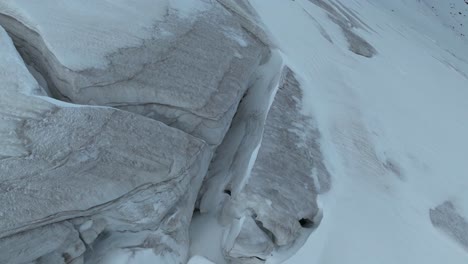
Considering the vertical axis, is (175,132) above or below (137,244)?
above

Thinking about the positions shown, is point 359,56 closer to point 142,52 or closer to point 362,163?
point 362,163

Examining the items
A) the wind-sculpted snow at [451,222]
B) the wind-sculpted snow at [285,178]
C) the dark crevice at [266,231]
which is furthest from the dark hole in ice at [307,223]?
the wind-sculpted snow at [451,222]

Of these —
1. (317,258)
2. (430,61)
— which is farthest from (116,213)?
(430,61)

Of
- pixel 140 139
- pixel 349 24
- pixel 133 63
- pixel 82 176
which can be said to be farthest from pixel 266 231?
pixel 349 24

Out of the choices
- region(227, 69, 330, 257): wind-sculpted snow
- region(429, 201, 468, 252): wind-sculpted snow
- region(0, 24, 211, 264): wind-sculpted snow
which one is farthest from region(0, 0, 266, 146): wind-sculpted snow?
region(429, 201, 468, 252): wind-sculpted snow

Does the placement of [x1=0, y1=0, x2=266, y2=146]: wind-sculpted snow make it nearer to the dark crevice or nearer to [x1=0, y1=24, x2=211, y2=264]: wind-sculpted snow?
[x1=0, y1=24, x2=211, y2=264]: wind-sculpted snow

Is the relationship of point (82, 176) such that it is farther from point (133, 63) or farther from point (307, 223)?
point (307, 223)
